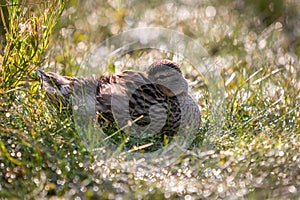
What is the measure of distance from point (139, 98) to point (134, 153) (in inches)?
21.3

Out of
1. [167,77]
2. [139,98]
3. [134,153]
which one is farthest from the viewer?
[167,77]

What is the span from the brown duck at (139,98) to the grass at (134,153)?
117 millimetres

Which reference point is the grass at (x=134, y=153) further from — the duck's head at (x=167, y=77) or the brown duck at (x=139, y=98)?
the duck's head at (x=167, y=77)

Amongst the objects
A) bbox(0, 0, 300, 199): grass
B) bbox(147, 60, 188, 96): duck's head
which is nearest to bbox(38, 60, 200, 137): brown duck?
bbox(147, 60, 188, 96): duck's head

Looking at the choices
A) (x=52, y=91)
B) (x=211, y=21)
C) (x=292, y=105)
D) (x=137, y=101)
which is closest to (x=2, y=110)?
(x=52, y=91)

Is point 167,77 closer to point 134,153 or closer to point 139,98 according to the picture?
point 139,98

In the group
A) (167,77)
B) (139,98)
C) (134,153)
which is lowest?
(134,153)

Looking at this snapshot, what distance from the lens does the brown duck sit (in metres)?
4.46

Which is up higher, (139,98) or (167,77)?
(167,77)

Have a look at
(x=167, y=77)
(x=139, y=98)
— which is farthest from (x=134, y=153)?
(x=167, y=77)

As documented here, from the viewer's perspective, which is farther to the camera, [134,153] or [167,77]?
[167,77]

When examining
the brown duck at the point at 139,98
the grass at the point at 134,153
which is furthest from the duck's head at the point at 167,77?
the grass at the point at 134,153

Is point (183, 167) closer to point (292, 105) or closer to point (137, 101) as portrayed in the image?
point (137, 101)

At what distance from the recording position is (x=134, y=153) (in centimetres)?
413
